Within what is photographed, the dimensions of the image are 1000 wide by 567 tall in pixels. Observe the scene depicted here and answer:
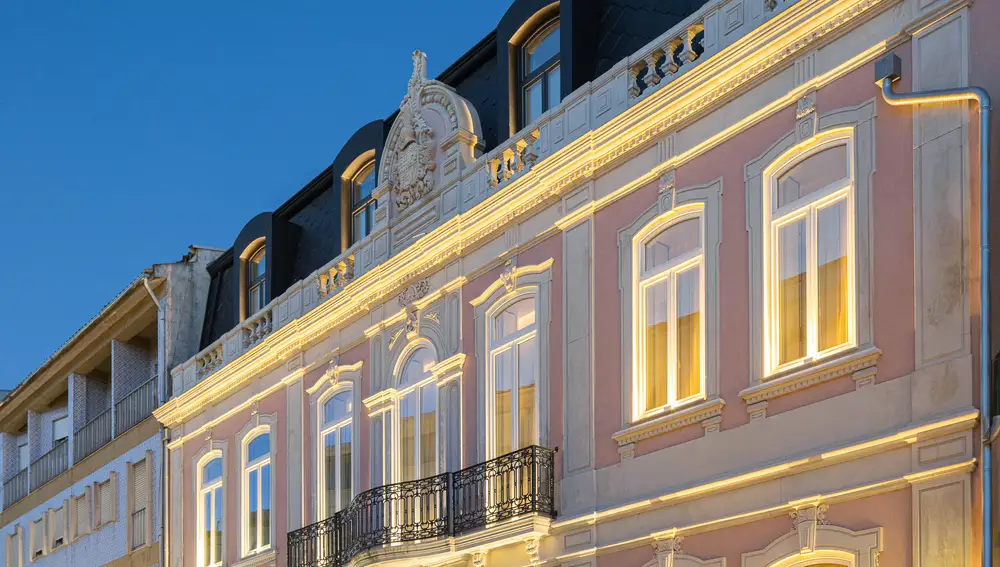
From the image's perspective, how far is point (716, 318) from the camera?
16250 mm

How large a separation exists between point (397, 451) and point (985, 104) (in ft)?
38.3

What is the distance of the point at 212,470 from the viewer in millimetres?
28609

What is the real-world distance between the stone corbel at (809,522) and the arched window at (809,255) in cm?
146

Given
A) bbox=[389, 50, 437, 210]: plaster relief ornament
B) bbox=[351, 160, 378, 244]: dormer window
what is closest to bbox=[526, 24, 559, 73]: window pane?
bbox=[389, 50, 437, 210]: plaster relief ornament

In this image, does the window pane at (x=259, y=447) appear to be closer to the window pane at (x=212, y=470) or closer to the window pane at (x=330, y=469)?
the window pane at (x=212, y=470)

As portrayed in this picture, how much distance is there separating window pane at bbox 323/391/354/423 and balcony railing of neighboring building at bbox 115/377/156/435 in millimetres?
8199

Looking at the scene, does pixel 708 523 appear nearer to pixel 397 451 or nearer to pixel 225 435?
pixel 397 451

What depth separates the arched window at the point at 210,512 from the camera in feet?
92.4

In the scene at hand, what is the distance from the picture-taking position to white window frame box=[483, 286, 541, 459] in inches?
763

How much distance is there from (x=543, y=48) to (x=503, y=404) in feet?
16.3

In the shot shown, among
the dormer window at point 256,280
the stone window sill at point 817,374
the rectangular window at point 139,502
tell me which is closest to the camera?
the stone window sill at point 817,374

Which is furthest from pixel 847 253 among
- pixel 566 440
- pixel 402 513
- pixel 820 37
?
pixel 402 513

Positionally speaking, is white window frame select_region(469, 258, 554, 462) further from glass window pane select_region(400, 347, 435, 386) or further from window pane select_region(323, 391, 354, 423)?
window pane select_region(323, 391, 354, 423)

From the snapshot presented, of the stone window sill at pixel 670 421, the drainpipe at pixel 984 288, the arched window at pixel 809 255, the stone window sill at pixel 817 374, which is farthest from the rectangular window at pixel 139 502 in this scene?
the drainpipe at pixel 984 288
